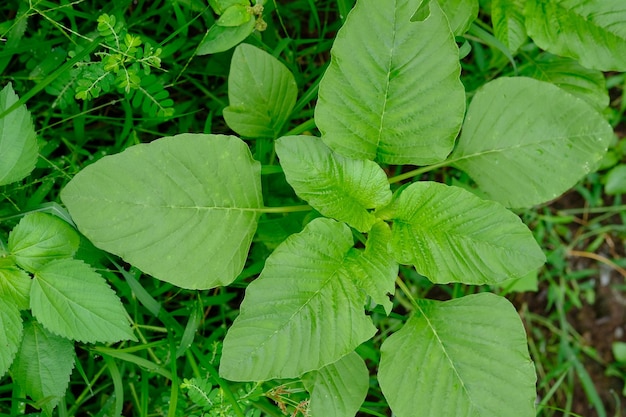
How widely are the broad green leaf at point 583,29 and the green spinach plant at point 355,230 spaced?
209 mm

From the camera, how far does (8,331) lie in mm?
1656

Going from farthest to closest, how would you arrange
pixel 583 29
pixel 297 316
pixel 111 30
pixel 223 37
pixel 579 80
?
pixel 579 80 < pixel 583 29 < pixel 223 37 < pixel 111 30 < pixel 297 316

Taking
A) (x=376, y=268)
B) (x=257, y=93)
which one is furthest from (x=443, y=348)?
(x=257, y=93)

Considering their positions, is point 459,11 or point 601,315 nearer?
point 459,11

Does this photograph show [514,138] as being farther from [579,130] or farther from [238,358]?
[238,358]

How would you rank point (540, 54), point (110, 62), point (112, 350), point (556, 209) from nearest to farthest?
point (110, 62)
point (112, 350)
point (540, 54)
point (556, 209)

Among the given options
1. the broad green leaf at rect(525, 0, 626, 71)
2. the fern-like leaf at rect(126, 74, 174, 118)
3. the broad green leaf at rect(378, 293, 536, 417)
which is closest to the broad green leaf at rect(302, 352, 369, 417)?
the broad green leaf at rect(378, 293, 536, 417)

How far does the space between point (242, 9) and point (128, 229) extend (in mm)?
743

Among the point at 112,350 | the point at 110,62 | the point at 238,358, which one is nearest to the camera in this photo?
the point at 238,358

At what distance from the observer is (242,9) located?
190cm

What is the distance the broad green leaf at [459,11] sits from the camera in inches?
78.1

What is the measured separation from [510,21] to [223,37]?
0.93 meters

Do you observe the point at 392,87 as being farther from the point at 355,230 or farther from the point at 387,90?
the point at 355,230

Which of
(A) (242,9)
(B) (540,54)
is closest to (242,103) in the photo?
(A) (242,9)
